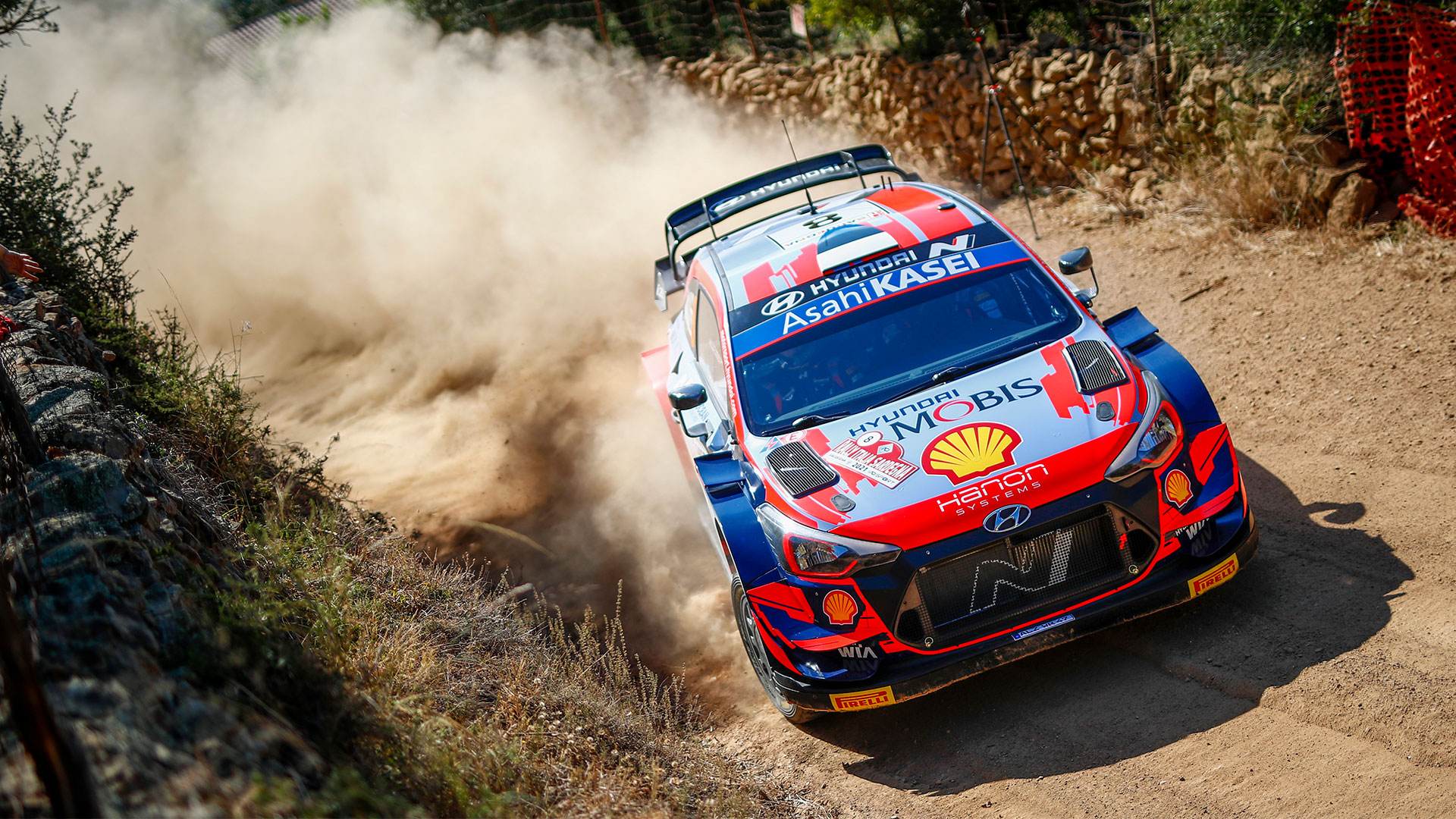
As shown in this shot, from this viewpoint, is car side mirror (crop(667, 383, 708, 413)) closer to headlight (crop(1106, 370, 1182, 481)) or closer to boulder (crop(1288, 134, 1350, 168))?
headlight (crop(1106, 370, 1182, 481))

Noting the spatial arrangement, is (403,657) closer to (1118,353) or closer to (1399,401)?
(1118,353)

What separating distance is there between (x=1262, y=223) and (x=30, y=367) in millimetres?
8054

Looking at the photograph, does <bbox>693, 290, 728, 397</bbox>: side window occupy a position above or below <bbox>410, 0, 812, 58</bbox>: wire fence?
below

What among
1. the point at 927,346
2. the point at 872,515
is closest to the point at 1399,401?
the point at 927,346

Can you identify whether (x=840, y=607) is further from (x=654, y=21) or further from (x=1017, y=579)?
(x=654, y=21)

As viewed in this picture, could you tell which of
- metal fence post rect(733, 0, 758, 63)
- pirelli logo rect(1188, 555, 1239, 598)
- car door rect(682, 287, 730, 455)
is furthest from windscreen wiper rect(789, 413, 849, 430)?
metal fence post rect(733, 0, 758, 63)

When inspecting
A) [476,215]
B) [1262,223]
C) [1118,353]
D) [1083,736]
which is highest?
[476,215]

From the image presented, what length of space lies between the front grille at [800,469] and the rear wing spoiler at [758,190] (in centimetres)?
235

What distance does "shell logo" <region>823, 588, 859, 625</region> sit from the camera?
3.86 meters

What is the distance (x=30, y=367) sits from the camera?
4.93m

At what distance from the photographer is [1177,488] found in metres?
3.90

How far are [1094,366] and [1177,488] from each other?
0.65 meters

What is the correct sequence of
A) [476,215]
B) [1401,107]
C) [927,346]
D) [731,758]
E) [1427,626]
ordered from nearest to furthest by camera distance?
1. [1427,626]
2. [731,758]
3. [927,346]
4. [1401,107]
5. [476,215]

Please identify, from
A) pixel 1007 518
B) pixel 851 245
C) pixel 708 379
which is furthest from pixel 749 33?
pixel 1007 518
